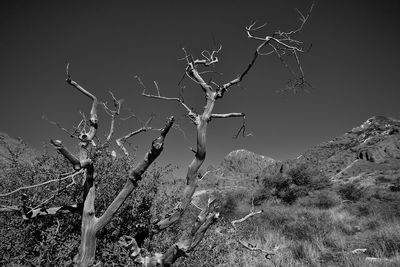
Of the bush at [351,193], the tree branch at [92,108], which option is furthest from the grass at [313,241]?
the bush at [351,193]

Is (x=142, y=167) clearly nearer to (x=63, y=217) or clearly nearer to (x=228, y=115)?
(x=228, y=115)

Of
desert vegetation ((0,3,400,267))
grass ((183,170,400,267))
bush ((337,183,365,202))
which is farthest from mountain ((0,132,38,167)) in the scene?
bush ((337,183,365,202))

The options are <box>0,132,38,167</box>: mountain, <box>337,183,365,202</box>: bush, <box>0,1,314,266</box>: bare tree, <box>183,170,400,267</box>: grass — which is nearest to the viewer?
<box>0,1,314,266</box>: bare tree

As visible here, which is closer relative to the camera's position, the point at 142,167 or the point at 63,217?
the point at 142,167

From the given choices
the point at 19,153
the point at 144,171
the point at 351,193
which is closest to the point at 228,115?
the point at 144,171

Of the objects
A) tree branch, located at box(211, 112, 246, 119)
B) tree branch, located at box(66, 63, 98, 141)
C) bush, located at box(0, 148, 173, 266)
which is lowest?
bush, located at box(0, 148, 173, 266)

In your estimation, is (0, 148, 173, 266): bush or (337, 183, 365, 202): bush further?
(337, 183, 365, 202): bush

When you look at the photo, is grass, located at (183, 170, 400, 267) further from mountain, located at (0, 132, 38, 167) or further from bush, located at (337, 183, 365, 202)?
bush, located at (337, 183, 365, 202)

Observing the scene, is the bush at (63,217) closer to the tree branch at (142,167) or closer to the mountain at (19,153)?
the mountain at (19,153)

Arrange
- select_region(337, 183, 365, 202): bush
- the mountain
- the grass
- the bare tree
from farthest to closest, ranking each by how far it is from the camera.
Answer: select_region(337, 183, 365, 202): bush, the mountain, the grass, the bare tree

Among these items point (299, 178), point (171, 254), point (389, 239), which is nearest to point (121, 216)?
point (171, 254)

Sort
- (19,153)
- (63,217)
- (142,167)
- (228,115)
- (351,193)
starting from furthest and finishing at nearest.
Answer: (351,193) → (19,153) → (63,217) → (228,115) → (142,167)

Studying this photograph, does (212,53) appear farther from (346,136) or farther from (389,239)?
(346,136)

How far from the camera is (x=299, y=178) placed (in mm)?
27562
